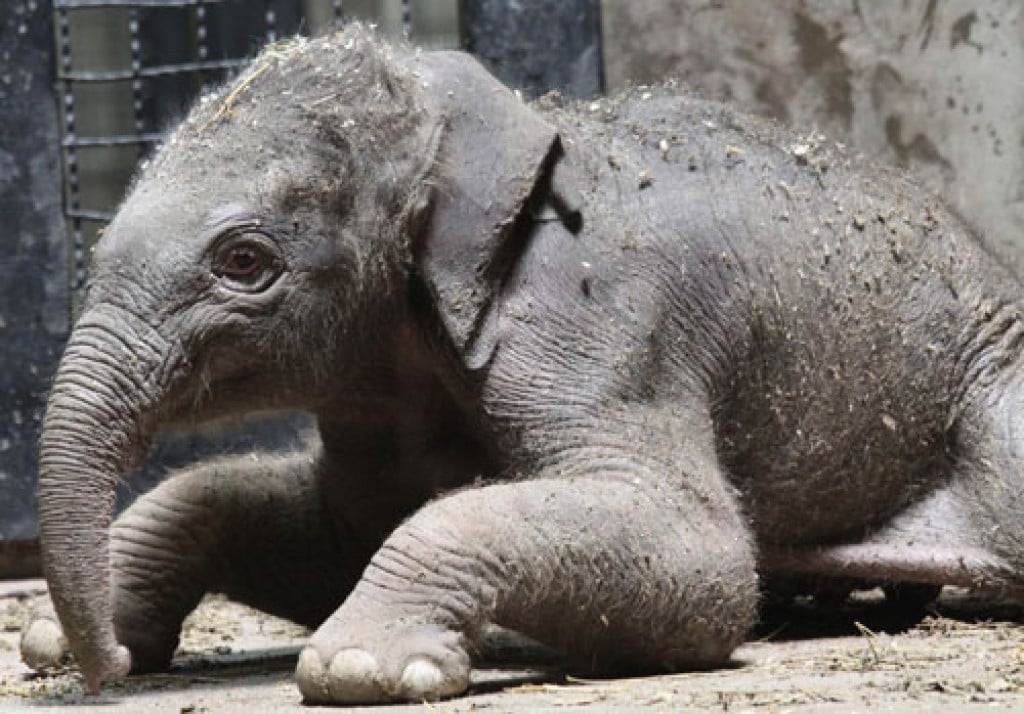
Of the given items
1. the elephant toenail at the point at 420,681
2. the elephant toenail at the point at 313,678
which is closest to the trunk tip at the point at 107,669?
the elephant toenail at the point at 313,678

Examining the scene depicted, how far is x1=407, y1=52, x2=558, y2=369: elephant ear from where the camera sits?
599cm

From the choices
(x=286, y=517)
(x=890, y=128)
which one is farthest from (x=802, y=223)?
(x=890, y=128)

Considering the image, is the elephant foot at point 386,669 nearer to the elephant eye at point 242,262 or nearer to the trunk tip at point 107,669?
the trunk tip at point 107,669

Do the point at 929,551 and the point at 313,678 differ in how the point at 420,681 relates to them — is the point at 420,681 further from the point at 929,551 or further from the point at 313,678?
the point at 929,551

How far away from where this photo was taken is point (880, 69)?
8.97 m

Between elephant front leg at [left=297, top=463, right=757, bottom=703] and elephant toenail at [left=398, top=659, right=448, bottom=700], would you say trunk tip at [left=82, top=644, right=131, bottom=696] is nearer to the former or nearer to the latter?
elephant front leg at [left=297, top=463, right=757, bottom=703]

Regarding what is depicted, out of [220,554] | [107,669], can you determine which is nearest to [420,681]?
[107,669]

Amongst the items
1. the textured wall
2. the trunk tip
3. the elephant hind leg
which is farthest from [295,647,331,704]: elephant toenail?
the textured wall

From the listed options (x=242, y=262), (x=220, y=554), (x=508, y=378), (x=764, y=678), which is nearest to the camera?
(x=764, y=678)

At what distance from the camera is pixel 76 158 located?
9.52 meters

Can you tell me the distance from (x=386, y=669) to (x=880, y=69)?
4.57 meters

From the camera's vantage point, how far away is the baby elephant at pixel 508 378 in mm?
5477

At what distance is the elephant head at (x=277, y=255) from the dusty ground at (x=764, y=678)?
0.40 metres

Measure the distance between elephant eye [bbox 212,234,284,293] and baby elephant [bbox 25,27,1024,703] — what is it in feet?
0.03
